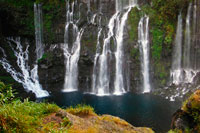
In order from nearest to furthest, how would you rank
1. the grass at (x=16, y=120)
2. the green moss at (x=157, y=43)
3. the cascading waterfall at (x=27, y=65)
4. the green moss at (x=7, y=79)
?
the grass at (x=16, y=120), the green moss at (x=7, y=79), the cascading waterfall at (x=27, y=65), the green moss at (x=157, y=43)

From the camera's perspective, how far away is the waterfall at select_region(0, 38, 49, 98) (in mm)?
20281

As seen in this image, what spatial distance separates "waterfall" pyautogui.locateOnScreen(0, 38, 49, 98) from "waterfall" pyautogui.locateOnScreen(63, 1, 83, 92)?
3180 millimetres

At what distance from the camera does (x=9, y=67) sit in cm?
2097

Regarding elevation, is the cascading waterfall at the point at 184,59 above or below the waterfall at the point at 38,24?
below

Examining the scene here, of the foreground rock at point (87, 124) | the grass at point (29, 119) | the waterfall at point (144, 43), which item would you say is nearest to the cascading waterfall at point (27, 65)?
the waterfall at point (144, 43)

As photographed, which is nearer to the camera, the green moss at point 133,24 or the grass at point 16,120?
the grass at point 16,120

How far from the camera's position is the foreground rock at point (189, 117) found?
5.57 metres

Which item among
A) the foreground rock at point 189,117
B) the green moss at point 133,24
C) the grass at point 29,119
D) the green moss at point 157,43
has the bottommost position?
the foreground rock at point 189,117

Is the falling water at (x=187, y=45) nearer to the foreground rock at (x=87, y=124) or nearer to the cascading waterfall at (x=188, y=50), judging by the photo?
the cascading waterfall at (x=188, y=50)

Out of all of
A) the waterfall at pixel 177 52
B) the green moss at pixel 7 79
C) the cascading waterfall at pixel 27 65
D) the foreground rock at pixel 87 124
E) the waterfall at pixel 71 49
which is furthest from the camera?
the waterfall at pixel 71 49

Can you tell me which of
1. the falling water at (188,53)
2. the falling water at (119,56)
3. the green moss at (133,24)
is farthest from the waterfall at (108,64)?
the falling water at (188,53)

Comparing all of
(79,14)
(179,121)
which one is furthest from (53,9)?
(179,121)

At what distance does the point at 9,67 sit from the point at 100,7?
41.9 ft

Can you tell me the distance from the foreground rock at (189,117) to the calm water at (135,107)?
5.43m
